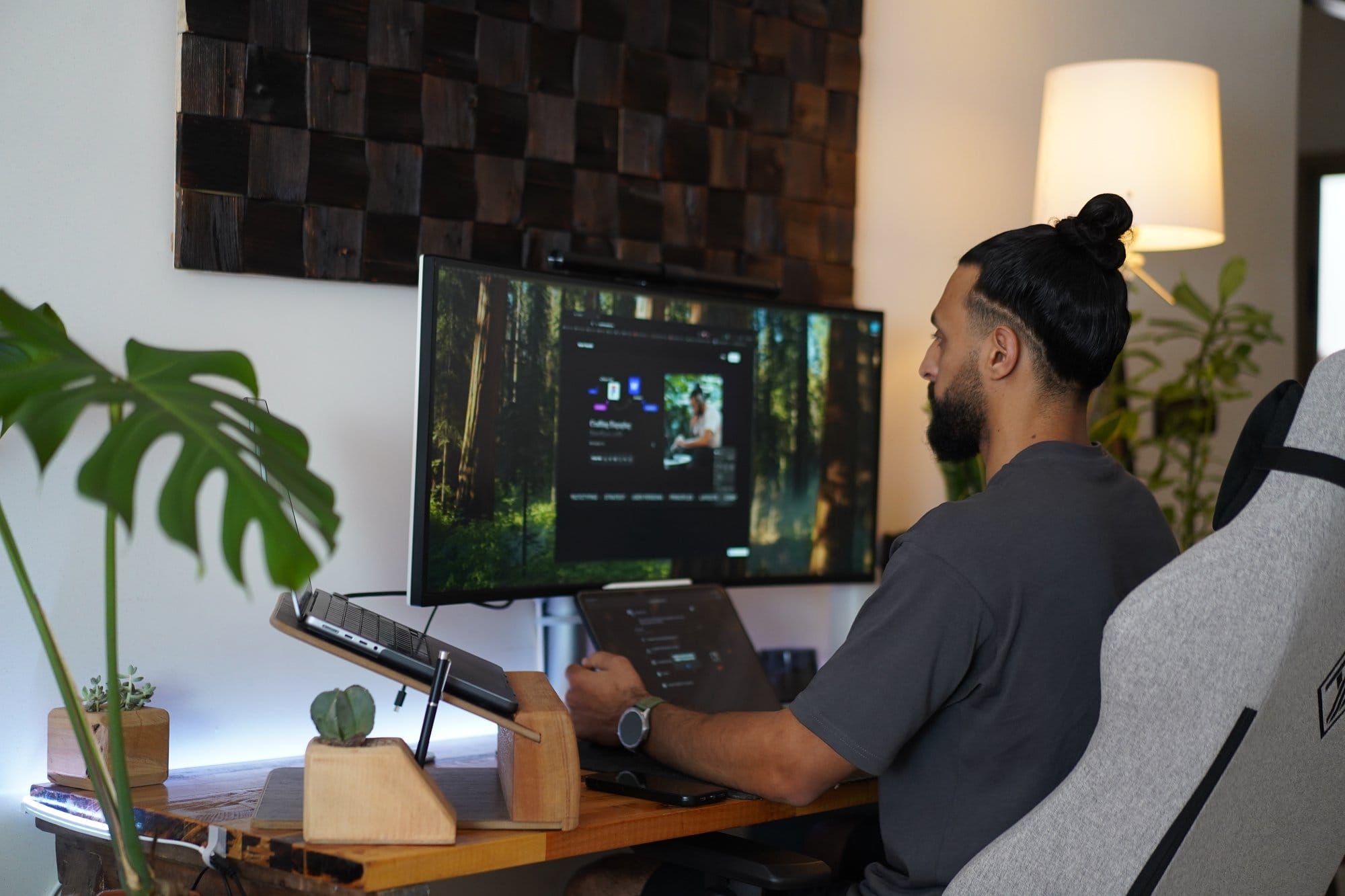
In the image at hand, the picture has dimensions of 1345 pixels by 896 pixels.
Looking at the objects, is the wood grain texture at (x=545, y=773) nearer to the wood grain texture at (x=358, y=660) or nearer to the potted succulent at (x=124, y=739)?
the wood grain texture at (x=358, y=660)

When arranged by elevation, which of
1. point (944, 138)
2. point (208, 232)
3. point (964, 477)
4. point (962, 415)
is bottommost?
point (964, 477)

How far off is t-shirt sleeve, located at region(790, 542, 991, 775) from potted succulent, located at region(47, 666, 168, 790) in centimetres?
73

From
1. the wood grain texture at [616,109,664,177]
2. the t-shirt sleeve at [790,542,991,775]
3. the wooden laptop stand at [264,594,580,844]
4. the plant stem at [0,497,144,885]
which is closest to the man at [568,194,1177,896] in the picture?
the t-shirt sleeve at [790,542,991,775]

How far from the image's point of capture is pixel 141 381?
994 mm

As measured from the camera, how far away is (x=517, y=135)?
1937 mm

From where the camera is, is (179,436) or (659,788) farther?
(659,788)

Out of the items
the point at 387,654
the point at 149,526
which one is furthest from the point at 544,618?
the point at 387,654

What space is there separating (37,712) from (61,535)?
0.21 m

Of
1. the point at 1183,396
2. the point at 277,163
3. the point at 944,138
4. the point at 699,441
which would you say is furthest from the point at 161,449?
the point at 1183,396

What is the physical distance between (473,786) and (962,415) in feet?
2.28

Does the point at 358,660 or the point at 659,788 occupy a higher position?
the point at 358,660

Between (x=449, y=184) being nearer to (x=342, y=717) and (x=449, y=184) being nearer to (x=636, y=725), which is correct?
(x=636, y=725)

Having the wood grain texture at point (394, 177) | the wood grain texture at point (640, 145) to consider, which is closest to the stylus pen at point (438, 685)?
the wood grain texture at point (394, 177)

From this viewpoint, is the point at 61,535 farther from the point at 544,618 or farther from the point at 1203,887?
the point at 1203,887
